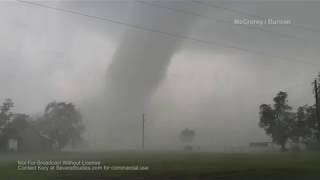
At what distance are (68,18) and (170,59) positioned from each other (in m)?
1.02

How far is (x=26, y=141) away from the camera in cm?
361

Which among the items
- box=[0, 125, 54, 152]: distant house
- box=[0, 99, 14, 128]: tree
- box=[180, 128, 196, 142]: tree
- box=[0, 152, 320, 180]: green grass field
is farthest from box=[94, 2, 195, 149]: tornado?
box=[0, 99, 14, 128]: tree

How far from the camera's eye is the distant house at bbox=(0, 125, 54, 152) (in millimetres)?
3592

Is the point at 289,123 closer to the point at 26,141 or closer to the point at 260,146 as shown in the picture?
the point at 260,146

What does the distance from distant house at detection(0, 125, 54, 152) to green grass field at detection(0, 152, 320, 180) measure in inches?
2.5

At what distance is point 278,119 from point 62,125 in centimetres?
202

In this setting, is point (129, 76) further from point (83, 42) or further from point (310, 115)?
point (310, 115)

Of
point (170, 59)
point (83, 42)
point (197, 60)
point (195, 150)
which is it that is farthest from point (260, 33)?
point (83, 42)

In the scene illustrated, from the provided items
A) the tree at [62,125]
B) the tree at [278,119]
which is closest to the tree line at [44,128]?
the tree at [62,125]

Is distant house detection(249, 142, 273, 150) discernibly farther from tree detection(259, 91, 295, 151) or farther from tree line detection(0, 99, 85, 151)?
tree line detection(0, 99, 85, 151)

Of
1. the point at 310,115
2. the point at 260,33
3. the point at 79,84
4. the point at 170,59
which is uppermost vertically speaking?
the point at 260,33

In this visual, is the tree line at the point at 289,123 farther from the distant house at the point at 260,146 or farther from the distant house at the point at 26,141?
the distant house at the point at 26,141

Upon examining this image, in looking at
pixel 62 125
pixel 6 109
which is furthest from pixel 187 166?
pixel 6 109

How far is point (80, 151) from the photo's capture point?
143 inches
